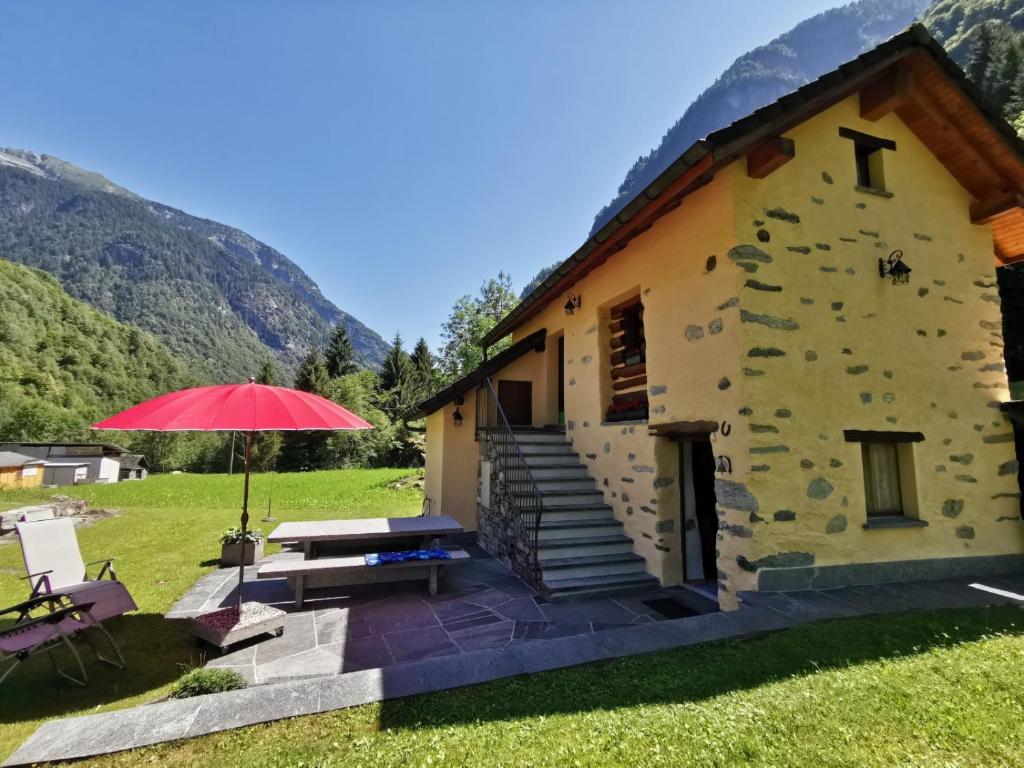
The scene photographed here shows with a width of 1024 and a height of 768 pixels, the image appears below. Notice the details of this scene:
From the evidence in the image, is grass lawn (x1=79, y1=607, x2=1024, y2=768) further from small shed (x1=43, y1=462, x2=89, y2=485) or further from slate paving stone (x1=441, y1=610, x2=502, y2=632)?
small shed (x1=43, y1=462, x2=89, y2=485)

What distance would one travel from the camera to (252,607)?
15.3 ft

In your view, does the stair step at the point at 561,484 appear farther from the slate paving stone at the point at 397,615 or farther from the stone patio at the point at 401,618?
the slate paving stone at the point at 397,615

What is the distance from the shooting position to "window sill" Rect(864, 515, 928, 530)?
15.6 feet

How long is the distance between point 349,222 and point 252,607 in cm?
2674

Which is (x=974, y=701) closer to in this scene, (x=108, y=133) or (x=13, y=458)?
(x=13, y=458)

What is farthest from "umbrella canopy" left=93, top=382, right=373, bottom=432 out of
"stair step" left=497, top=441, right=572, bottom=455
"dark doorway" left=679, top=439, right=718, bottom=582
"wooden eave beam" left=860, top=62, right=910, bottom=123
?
"wooden eave beam" left=860, top=62, right=910, bottom=123

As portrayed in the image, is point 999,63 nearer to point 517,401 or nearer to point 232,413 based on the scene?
point 517,401

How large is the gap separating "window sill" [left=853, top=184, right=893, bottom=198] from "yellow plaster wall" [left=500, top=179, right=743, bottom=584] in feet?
6.51

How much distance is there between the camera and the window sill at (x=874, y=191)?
5.32 meters

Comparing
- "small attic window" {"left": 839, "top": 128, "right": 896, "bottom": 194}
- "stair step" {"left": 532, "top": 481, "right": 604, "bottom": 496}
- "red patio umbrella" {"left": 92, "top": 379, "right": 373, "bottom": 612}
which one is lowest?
"stair step" {"left": 532, "top": 481, "right": 604, "bottom": 496}

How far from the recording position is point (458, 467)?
32.1 ft

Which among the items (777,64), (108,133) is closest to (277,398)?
(108,133)

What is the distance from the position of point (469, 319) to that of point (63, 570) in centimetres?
2519

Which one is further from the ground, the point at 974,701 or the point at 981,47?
the point at 981,47
